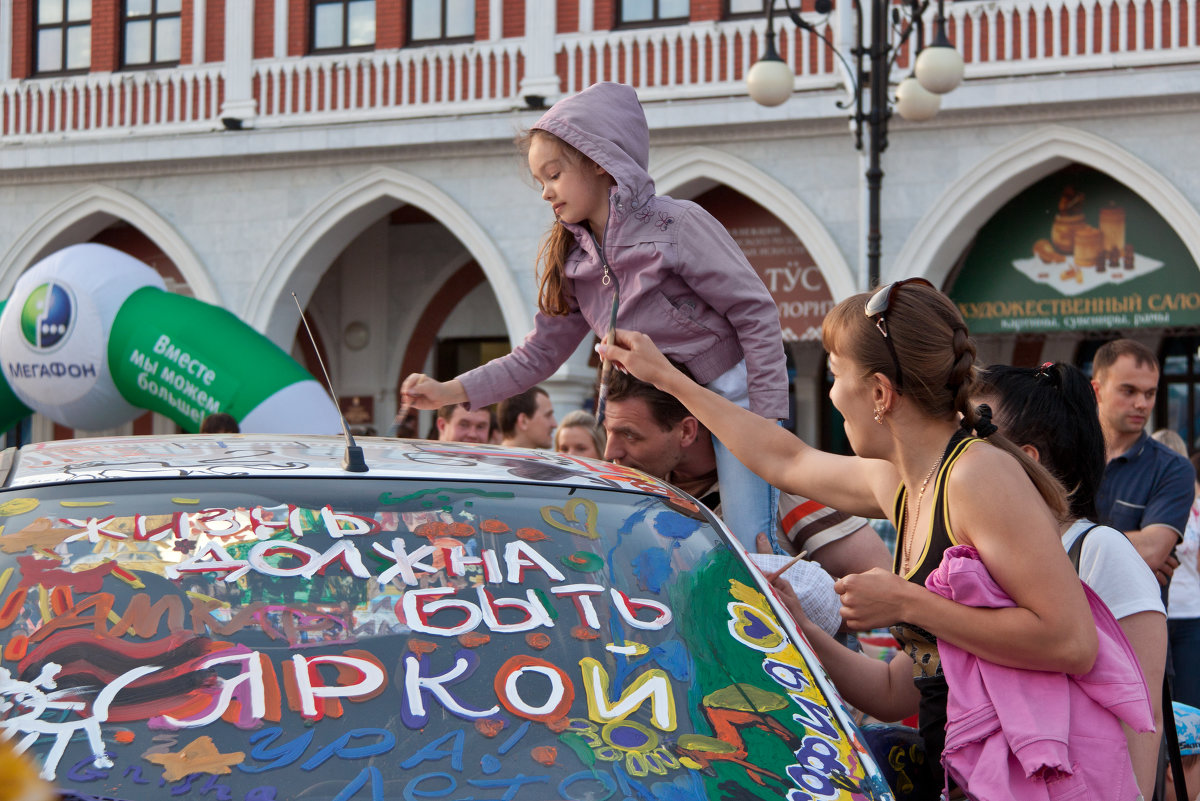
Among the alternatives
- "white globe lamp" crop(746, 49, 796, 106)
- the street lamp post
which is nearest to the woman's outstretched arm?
the street lamp post

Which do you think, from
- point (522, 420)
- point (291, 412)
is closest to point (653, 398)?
point (522, 420)

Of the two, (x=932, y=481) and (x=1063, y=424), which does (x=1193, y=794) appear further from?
(x=932, y=481)

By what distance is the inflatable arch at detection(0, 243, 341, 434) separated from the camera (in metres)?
12.2

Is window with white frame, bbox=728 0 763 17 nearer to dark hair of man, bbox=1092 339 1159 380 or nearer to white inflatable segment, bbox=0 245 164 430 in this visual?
white inflatable segment, bbox=0 245 164 430

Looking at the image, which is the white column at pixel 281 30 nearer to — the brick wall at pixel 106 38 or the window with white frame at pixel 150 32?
the window with white frame at pixel 150 32

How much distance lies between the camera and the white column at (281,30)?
664 inches

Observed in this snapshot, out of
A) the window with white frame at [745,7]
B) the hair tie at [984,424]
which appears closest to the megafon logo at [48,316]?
the window with white frame at [745,7]

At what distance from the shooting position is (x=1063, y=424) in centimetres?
289

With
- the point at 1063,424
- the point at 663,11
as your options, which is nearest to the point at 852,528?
the point at 1063,424

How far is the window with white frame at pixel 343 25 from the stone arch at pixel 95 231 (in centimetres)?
293

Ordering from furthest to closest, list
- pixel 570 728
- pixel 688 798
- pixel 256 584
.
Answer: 1. pixel 256 584
2. pixel 570 728
3. pixel 688 798

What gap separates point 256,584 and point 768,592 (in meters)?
0.85

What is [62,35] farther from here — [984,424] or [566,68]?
[984,424]

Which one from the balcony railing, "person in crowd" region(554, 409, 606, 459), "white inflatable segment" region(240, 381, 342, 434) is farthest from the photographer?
the balcony railing
